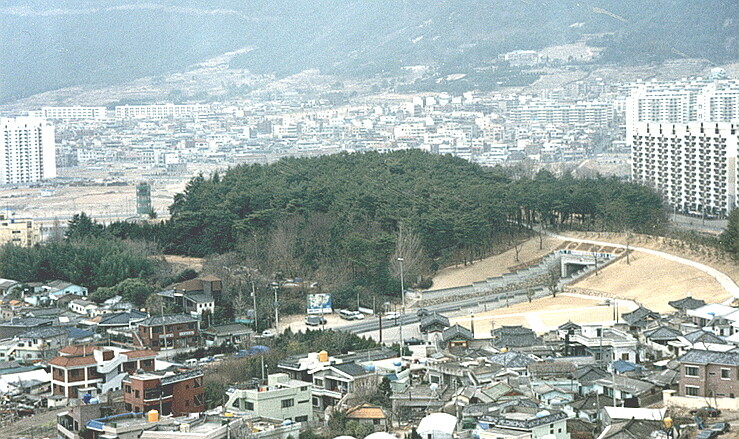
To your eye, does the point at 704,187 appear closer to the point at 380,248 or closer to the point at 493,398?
the point at 380,248

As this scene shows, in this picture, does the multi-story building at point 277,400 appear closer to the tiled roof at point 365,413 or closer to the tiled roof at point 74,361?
the tiled roof at point 365,413

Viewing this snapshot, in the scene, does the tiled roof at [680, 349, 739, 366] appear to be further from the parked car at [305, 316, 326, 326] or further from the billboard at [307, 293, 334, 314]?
the billboard at [307, 293, 334, 314]

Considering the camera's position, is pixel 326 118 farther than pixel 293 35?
No

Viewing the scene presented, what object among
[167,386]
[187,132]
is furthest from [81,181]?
[167,386]

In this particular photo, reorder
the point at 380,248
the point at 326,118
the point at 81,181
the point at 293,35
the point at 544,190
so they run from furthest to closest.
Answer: the point at 293,35, the point at 326,118, the point at 81,181, the point at 544,190, the point at 380,248

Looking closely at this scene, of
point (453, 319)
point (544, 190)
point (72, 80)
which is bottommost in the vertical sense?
point (453, 319)

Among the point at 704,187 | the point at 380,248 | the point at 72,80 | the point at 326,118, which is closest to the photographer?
the point at 380,248

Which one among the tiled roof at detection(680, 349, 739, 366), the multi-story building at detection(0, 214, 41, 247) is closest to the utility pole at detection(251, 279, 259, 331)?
the tiled roof at detection(680, 349, 739, 366)
